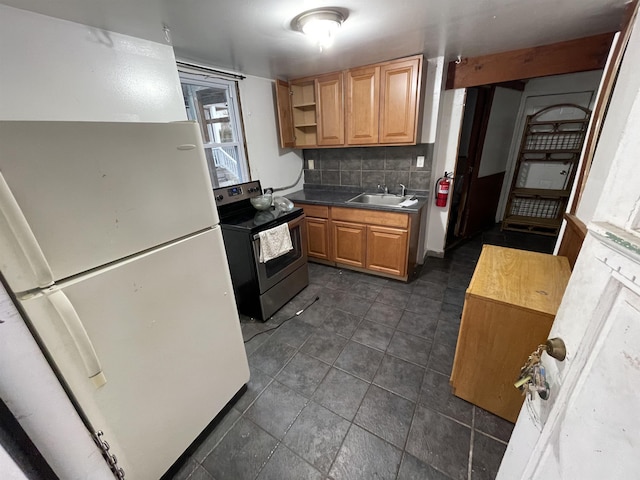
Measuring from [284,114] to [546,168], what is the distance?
151 inches

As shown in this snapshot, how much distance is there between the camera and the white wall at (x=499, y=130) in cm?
330

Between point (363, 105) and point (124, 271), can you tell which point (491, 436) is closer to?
point (124, 271)

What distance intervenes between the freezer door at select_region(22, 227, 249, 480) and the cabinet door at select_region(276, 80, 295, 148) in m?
2.04

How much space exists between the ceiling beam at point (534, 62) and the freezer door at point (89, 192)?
254 centimetres

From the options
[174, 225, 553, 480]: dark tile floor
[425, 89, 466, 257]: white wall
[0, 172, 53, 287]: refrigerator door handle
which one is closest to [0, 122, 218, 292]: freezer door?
[0, 172, 53, 287]: refrigerator door handle

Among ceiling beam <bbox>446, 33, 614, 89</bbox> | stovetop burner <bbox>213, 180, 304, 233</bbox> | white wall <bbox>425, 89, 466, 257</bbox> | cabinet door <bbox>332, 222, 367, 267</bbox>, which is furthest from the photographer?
cabinet door <bbox>332, 222, 367, 267</bbox>

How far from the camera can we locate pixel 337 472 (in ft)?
3.86

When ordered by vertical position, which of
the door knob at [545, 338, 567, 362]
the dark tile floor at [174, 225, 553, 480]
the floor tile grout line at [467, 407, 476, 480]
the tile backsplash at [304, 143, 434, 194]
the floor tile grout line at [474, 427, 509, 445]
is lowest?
the floor tile grout line at [474, 427, 509, 445]

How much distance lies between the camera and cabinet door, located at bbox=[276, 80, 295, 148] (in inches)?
109

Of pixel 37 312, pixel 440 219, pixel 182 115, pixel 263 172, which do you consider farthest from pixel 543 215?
pixel 37 312

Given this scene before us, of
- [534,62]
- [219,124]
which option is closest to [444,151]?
[534,62]

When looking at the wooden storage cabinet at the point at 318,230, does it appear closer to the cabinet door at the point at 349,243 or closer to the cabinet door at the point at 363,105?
the cabinet door at the point at 349,243

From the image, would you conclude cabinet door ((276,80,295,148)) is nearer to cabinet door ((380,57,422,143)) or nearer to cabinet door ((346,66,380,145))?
cabinet door ((346,66,380,145))

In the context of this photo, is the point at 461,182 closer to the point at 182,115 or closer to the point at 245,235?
the point at 245,235
